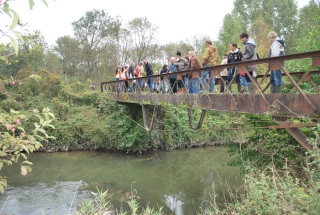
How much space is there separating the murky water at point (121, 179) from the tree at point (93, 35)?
61.9 feet

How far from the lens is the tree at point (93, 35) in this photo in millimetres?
33688

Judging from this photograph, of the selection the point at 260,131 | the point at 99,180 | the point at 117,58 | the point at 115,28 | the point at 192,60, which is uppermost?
the point at 115,28

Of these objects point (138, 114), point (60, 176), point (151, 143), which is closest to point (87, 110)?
point (138, 114)

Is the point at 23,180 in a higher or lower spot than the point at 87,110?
lower

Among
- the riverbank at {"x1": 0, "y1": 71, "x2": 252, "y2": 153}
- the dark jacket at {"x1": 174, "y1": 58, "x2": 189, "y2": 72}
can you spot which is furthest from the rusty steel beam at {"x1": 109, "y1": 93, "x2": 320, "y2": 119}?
the riverbank at {"x1": 0, "y1": 71, "x2": 252, "y2": 153}

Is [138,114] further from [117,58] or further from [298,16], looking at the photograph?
[298,16]

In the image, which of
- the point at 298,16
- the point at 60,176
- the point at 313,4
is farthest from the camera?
the point at 298,16

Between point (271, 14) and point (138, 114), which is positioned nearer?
point (138, 114)

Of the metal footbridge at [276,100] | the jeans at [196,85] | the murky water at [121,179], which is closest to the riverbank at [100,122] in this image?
the murky water at [121,179]

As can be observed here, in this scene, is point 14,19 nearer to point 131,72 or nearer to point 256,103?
point 256,103

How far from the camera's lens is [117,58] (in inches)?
1364

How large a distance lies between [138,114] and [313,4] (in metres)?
27.9

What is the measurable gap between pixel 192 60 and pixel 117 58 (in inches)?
1067

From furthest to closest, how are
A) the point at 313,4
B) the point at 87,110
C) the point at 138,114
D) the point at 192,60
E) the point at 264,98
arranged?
the point at 313,4 < the point at 87,110 < the point at 138,114 < the point at 192,60 < the point at 264,98
